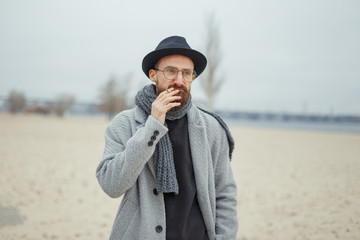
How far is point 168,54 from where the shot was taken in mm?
1644

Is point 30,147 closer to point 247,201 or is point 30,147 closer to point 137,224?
point 247,201

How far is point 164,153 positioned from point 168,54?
589 millimetres

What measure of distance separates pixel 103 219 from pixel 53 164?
3.99 metres

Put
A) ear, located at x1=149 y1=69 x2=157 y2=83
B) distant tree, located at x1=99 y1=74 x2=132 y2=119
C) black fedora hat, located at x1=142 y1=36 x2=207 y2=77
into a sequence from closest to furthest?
black fedora hat, located at x1=142 y1=36 x2=207 y2=77, ear, located at x1=149 y1=69 x2=157 y2=83, distant tree, located at x1=99 y1=74 x2=132 y2=119

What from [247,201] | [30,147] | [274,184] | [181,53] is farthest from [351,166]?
[30,147]

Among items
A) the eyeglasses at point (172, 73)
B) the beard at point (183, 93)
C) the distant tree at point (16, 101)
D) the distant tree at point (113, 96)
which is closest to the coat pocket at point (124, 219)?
the beard at point (183, 93)

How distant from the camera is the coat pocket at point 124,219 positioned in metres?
1.56

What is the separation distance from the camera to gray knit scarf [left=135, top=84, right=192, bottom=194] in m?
1.50

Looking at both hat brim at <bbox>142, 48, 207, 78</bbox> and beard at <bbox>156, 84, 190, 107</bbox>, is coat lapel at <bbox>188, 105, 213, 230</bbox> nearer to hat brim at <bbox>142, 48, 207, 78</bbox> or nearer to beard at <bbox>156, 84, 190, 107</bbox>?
beard at <bbox>156, 84, 190, 107</bbox>

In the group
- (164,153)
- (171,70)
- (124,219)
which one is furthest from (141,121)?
(124,219)

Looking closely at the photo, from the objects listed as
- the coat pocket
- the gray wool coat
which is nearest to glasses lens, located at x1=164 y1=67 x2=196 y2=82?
the gray wool coat

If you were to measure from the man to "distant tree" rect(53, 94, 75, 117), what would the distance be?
47031mm

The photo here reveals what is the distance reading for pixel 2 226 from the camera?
377 cm

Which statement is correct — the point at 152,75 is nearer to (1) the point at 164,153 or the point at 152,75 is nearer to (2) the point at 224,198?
(1) the point at 164,153
